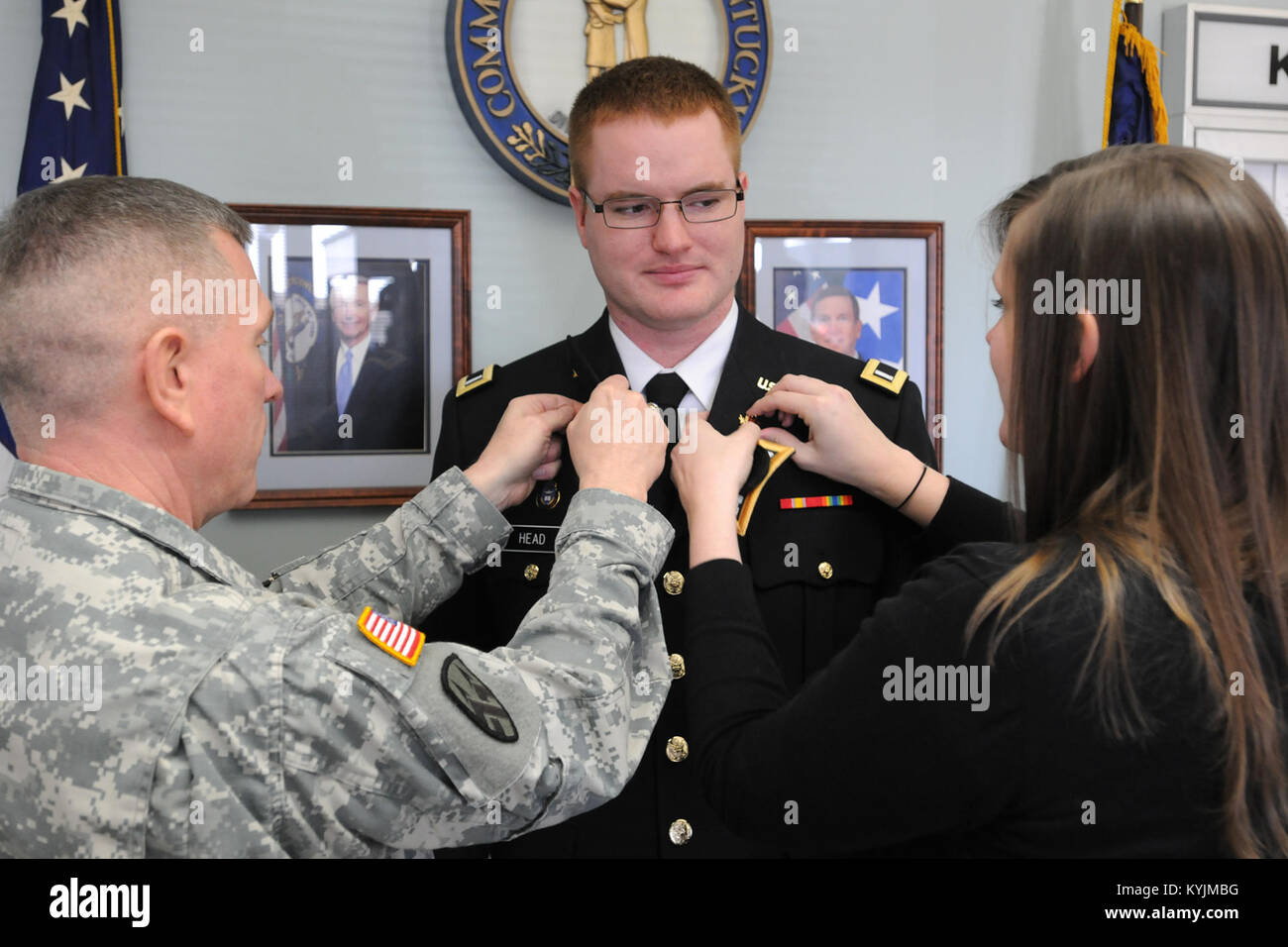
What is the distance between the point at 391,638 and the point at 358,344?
1.10 meters

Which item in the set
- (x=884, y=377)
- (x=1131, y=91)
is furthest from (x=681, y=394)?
(x=1131, y=91)

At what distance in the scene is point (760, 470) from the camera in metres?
1.41

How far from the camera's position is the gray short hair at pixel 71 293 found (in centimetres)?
94

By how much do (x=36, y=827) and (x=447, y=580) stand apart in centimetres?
64

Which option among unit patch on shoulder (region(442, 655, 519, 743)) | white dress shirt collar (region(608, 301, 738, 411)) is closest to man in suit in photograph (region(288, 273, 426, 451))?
white dress shirt collar (region(608, 301, 738, 411))

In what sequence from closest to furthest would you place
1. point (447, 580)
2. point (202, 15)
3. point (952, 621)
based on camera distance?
point (952, 621) → point (447, 580) → point (202, 15)

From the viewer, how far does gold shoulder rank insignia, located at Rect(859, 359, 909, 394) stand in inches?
61.1

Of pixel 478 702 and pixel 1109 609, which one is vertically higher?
pixel 1109 609

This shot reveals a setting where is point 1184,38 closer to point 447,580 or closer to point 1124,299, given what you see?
point 1124,299

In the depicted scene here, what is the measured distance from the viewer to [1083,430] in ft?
3.06

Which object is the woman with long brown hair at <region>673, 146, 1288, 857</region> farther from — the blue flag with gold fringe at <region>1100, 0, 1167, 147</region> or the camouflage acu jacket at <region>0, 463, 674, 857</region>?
the blue flag with gold fringe at <region>1100, 0, 1167, 147</region>

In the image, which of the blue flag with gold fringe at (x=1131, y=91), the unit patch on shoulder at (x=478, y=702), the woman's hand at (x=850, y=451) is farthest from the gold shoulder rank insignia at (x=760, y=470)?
the blue flag with gold fringe at (x=1131, y=91)

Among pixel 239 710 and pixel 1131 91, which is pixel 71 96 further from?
pixel 1131 91

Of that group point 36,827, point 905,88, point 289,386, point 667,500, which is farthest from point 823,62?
point 36,827
